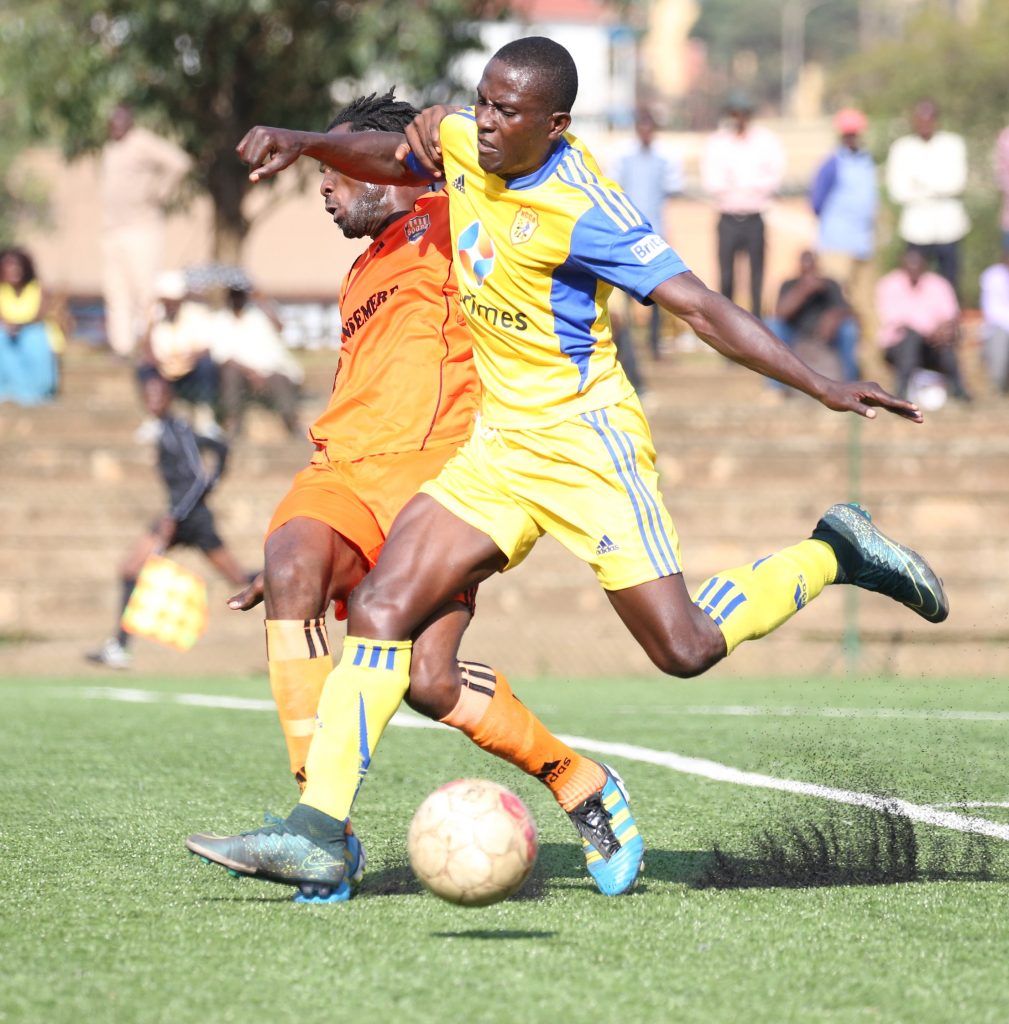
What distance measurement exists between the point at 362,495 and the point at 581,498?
81 cm

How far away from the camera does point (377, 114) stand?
230 inches

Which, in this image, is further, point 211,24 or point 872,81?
point 872,81

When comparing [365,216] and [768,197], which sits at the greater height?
[768,197]

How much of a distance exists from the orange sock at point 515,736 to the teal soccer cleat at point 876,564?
1.04 meters

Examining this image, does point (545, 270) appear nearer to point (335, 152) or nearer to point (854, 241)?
point (335, 152)

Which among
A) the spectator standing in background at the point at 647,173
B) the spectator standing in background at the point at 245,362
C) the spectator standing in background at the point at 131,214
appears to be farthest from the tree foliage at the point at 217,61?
the spectator standing in background at the point at 245,362

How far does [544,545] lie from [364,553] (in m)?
9.59

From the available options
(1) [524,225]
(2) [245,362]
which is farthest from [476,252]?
(2) [245,362]

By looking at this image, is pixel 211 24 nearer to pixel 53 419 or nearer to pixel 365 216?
pixel 53 419

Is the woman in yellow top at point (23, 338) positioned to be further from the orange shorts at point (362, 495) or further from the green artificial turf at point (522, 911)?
the orange shorts at point (362, 495)

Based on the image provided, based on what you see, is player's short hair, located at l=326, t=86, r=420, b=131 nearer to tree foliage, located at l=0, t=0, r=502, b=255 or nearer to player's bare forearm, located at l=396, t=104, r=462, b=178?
player's bare forearm, located at l=396, t=104, r=462, b=178

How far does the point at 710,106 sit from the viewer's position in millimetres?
67250

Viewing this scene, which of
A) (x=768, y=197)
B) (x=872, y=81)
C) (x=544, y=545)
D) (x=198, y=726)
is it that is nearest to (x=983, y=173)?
(x=872, y=81)

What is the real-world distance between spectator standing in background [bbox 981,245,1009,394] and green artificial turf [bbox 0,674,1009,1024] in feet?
29.2
